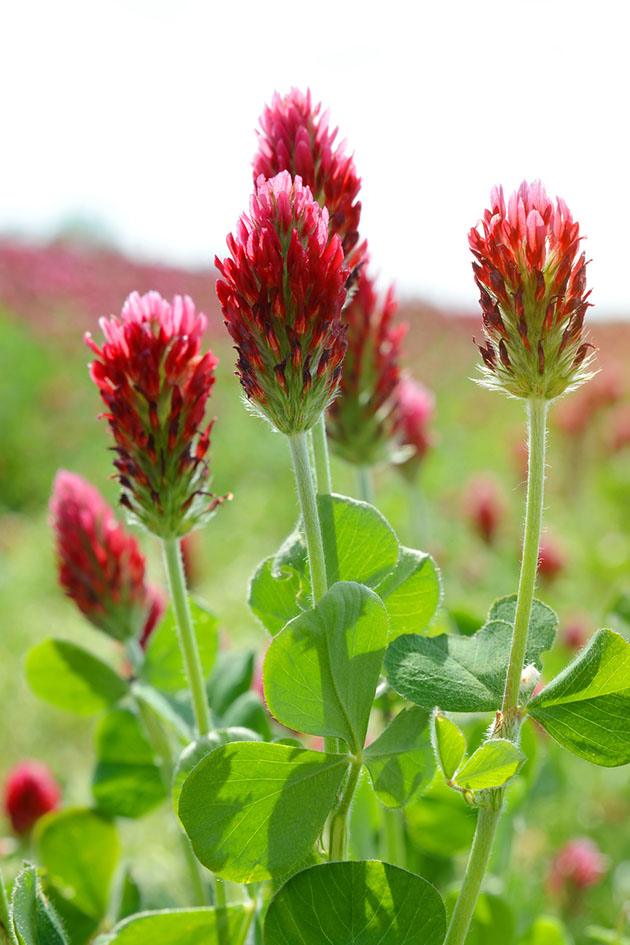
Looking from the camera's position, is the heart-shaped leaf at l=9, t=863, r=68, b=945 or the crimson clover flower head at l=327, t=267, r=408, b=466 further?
the crimson clover flower head at l=327, t=267, r=408, b=466

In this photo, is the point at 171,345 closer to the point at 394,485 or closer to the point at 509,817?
the point at 509,817

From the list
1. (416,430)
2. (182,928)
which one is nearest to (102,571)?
(182,928)

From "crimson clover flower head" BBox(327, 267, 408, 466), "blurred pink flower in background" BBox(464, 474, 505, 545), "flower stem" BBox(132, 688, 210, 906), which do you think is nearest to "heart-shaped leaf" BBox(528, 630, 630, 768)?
"flower stem" BBox(132, 688, 210, 906)

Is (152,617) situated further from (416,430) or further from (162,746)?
(416,430)

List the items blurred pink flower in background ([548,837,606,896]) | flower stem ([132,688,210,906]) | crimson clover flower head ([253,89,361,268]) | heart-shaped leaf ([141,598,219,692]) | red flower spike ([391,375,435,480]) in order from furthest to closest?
red flower spike ([391,375,435,480]), blurred pink flower in background ([548,837,606,896]), heart-shaped leaf ([141,598,219,692]), flower stem ([132,688,210,906]), crimson clover flower head ([253,89,361,268])

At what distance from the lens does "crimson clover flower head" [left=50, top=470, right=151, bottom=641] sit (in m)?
0.98

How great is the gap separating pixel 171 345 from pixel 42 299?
8604mm

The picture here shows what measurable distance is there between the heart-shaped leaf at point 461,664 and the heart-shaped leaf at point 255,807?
0.25 ft

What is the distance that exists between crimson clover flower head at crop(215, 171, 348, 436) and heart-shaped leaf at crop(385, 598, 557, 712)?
0.15 metres

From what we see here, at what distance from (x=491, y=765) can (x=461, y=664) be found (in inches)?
4.0

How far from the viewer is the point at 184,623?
688 millimetres

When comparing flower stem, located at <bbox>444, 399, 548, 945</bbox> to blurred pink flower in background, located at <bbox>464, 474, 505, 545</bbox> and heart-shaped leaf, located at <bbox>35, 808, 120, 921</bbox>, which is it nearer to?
heart-shaped leaf, located at <bbox>35, 808, 120, 921</bbox>

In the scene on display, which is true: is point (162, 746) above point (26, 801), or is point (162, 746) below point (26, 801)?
above

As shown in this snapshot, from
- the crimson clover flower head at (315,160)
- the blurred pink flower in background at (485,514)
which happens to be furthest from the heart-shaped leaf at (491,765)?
the blurred pink flower in background at (485,514)
